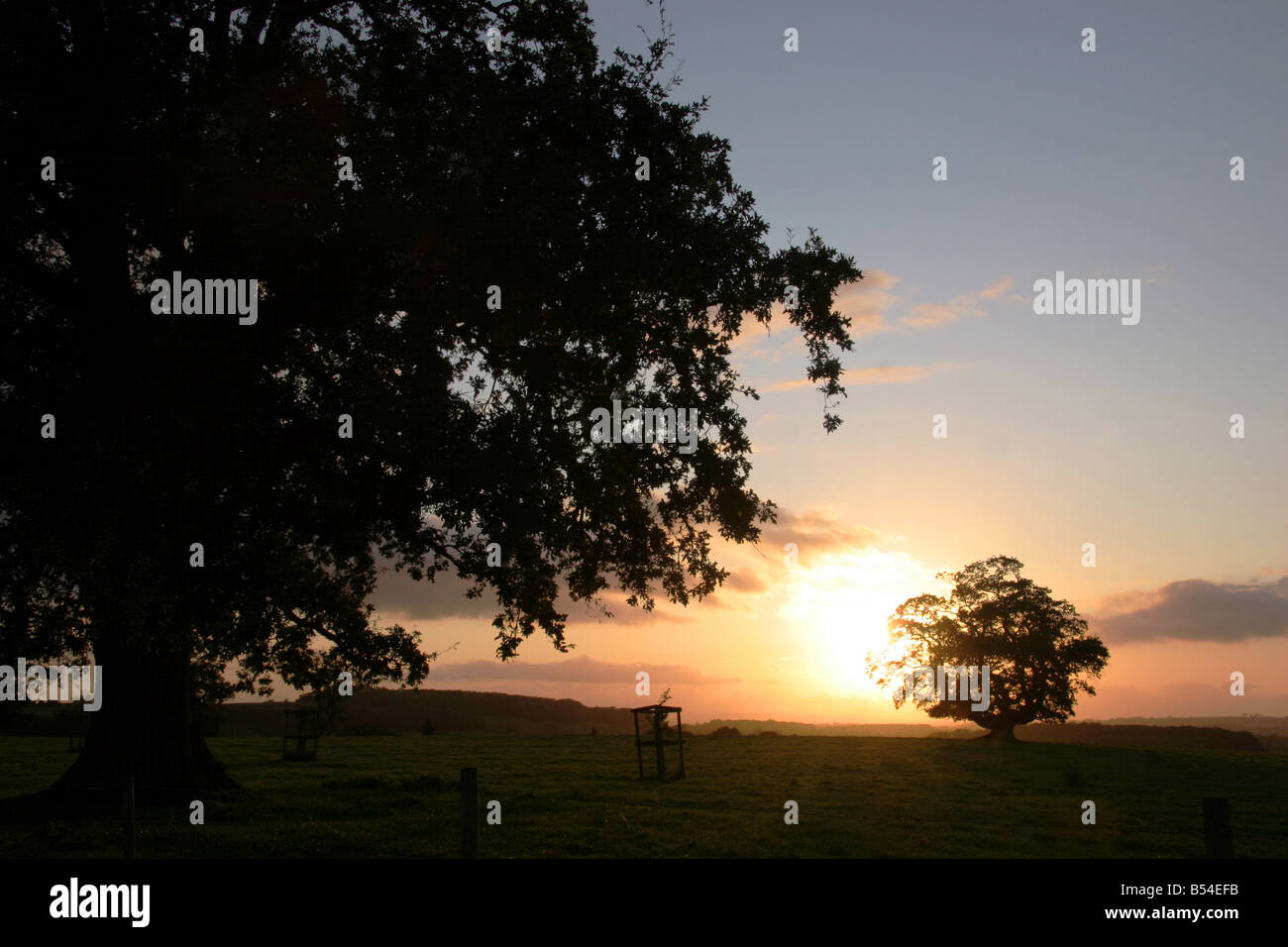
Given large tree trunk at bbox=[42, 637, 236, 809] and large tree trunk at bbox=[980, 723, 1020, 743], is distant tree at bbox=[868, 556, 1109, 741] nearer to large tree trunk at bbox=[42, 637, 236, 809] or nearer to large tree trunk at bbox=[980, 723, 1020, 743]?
large tree trunk at bbox=[980, 723, 1020, 743]

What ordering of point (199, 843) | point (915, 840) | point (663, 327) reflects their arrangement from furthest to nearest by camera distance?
point (663, 327)
point (915, 840)
point (199, 843)

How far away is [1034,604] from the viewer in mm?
64625

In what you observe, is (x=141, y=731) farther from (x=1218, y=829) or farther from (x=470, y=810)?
(x=1218, y=829)

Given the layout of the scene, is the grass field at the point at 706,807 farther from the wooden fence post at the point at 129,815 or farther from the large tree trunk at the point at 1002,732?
the large tree trunk at the point at 1002,732

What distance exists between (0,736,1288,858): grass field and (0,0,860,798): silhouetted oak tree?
455 cm

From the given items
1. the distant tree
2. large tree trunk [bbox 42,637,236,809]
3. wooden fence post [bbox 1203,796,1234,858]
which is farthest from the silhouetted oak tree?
the distant tree

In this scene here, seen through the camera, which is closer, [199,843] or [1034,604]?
[199,843]

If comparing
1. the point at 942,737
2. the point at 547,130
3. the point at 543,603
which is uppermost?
the point at 547,130

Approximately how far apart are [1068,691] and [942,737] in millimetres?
8796

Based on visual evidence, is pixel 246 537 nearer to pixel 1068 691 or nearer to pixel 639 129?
pixel 639 129

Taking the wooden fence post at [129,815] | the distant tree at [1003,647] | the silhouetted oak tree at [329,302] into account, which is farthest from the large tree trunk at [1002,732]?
the wooden fence post at [129,815]

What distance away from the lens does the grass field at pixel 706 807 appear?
18719mm
